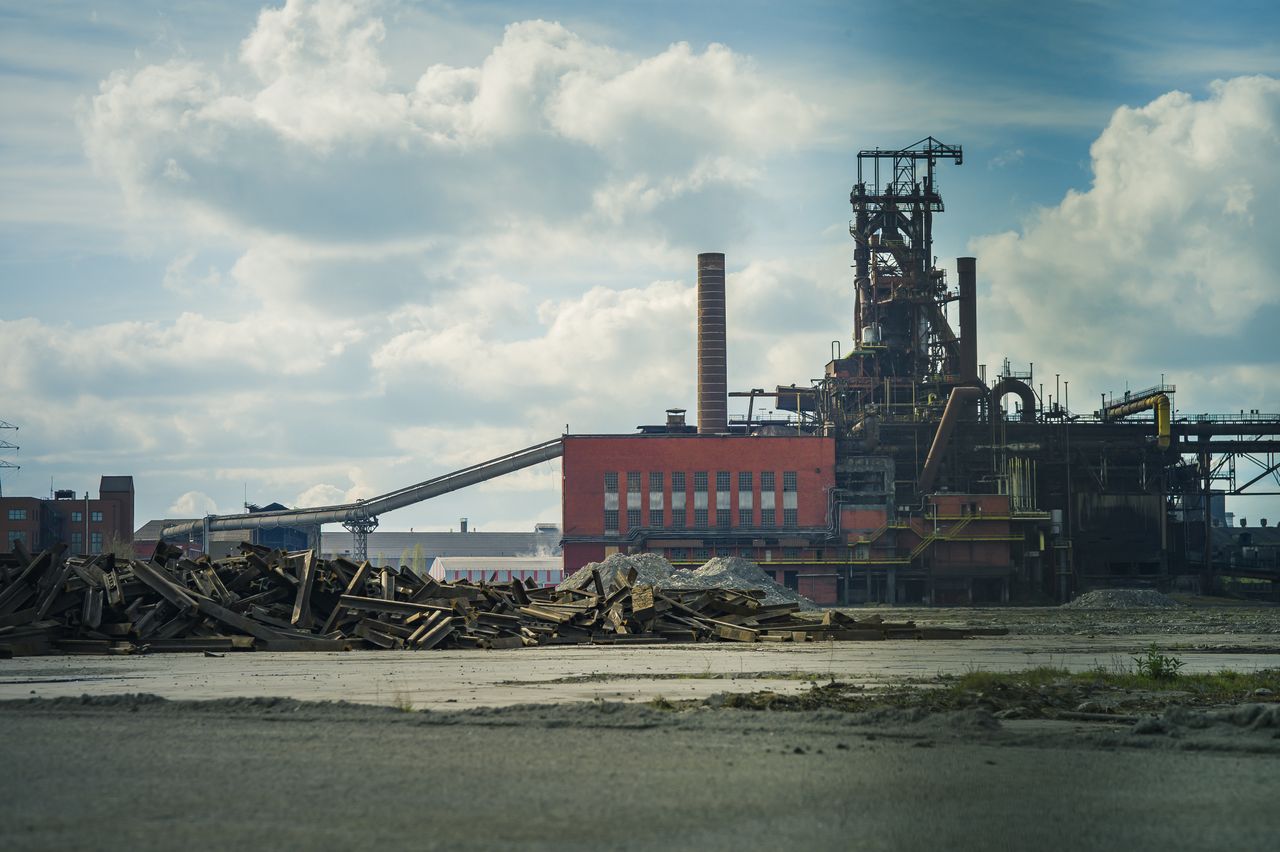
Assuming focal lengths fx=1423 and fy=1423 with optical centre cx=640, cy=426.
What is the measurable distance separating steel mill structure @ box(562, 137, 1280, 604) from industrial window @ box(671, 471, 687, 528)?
0.24 ft

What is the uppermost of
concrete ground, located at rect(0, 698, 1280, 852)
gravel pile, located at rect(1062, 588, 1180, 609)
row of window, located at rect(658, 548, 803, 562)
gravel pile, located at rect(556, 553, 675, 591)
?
row of window, located at rect(658, 548, 803, 562)

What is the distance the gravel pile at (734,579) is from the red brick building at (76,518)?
53395mm

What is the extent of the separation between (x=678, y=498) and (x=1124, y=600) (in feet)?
77.1

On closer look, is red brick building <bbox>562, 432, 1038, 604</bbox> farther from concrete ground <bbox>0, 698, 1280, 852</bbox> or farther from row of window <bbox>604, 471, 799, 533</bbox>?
concrete ground <bbox>0, 698, 1280, 852</bbox>

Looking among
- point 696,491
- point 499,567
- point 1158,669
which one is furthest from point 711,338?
point 1158,669

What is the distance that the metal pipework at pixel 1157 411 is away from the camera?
7362 cm

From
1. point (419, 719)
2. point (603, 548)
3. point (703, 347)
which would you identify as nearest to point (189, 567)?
point (419, 719)

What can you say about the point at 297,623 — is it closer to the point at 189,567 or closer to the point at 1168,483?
the point at 189,567

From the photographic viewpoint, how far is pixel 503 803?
7.35m

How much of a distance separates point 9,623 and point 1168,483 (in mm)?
66316

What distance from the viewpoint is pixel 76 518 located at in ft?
330

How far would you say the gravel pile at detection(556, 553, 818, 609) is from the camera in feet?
173

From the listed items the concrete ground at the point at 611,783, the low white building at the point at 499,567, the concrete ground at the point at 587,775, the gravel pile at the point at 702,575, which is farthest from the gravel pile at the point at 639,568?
the low white building at the point at 499,567

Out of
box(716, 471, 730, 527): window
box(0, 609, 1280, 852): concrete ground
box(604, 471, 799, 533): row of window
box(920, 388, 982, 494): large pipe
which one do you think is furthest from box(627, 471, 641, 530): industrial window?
box(0, 609, 1280, 852): concrete ground
